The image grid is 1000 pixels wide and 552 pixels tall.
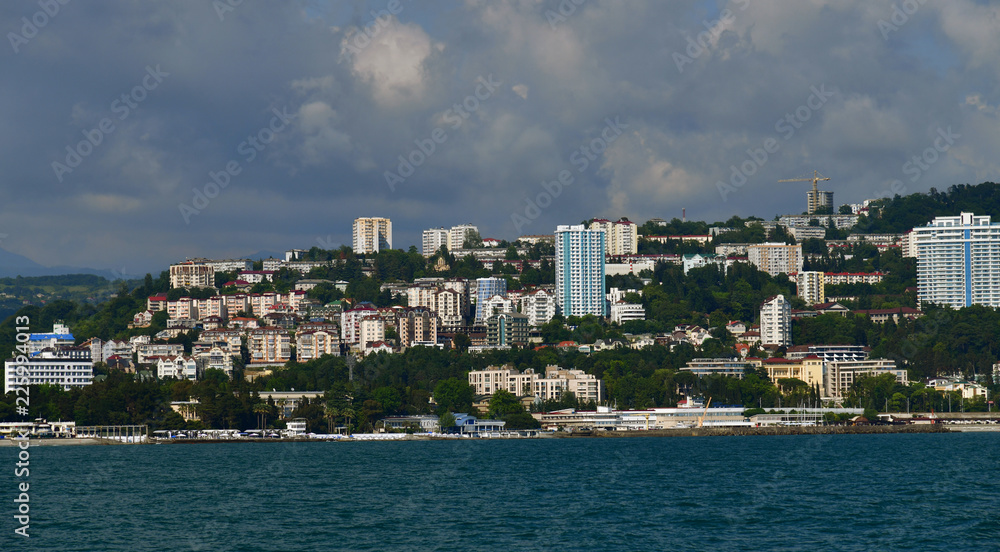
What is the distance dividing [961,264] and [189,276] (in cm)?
7172

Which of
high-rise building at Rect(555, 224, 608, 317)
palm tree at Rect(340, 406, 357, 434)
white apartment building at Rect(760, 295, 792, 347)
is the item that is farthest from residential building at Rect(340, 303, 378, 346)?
white apartment building at Rect(760, 295, 792, 347)

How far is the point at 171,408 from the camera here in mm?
80938

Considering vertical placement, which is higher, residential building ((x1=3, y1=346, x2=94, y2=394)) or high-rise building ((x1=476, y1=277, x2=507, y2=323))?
high-rise building ((x1=476, y1=277, x2=507, y2=323))

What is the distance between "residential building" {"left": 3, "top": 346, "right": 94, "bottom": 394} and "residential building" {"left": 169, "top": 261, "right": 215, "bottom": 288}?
31.3 m

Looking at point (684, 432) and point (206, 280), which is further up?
point (206, 280)

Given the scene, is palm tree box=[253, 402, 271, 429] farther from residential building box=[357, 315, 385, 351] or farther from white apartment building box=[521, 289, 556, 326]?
white apartment building box=[521, 289, 556, 326]

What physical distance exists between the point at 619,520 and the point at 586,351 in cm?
6894

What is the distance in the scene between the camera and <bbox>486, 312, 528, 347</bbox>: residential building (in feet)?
351

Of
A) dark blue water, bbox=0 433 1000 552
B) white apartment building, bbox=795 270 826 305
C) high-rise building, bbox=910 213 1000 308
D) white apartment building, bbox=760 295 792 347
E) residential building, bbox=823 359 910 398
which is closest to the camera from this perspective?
dark blue water, bbox=0 433 1000 552

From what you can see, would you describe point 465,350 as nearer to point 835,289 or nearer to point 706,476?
point 835,289

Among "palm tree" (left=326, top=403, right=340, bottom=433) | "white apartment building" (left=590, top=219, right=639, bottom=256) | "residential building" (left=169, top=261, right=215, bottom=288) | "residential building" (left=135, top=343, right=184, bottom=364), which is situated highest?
"white apartment building" (left=590, top=219, right=639, bottom=256)

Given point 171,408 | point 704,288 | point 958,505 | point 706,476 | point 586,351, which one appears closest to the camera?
point 958,505

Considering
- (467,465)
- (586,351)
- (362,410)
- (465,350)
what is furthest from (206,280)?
(467,465)

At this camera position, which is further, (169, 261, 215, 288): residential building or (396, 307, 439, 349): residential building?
(169, 261, 215, 288): residential building
